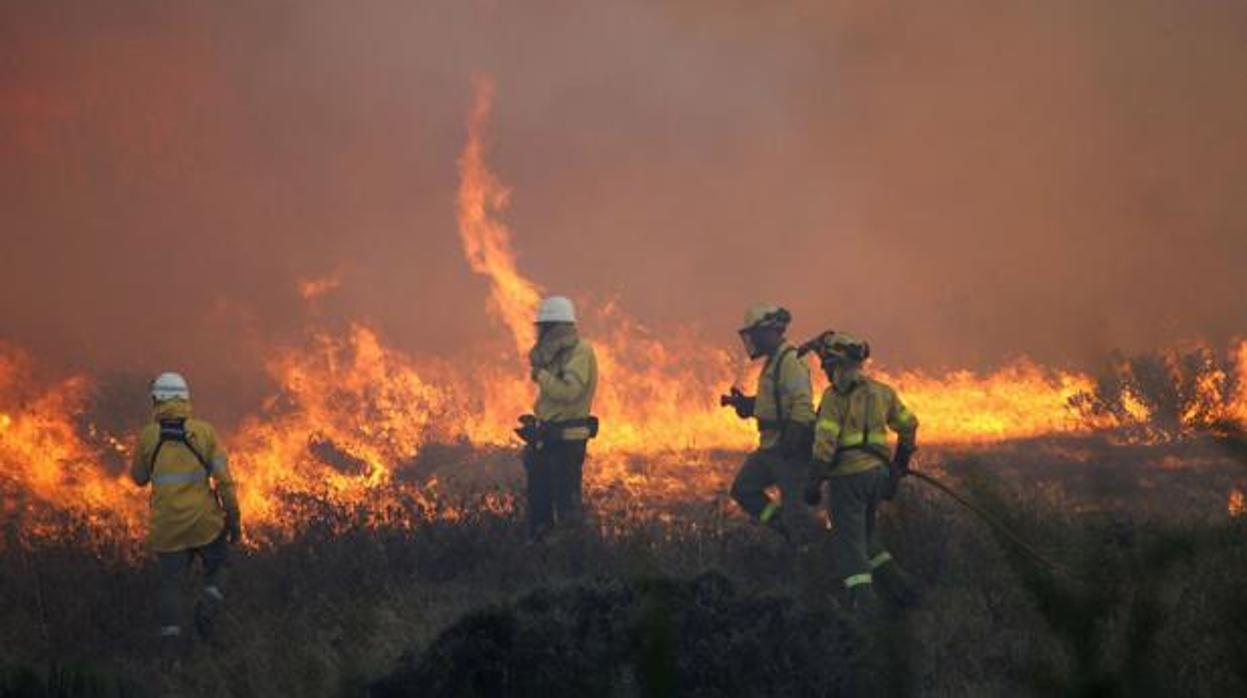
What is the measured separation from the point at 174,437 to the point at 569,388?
10.6ft

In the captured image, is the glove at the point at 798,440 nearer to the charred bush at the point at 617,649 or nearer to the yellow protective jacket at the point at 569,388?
the yellow protective jacket at the point at 569,388

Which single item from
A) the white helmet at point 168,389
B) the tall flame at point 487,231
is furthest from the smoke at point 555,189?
the white helmet at point 168,389

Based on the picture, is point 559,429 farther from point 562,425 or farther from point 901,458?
point 901,458

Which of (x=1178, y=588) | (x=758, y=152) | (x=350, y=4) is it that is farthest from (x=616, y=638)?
(x=758, y=152)

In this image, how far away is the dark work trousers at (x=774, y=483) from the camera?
891cm

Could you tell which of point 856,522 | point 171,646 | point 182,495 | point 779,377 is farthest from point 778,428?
point 171,646

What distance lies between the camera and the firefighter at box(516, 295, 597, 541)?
9.94 metres

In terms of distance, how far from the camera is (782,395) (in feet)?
29.3

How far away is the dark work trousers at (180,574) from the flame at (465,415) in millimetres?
1580

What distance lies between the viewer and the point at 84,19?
66.6ft

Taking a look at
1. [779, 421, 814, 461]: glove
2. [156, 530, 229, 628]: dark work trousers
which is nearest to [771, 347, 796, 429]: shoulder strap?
[779, 421, 814, 461]: glove

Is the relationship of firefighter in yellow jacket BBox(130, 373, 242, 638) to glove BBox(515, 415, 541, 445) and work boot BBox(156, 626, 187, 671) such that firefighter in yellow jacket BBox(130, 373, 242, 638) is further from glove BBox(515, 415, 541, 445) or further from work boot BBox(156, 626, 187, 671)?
glove BBox(515, 415, 541, 445)

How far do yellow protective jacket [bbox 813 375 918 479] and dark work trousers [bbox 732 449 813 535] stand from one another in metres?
1.08

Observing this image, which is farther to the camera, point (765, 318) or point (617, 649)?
point (765, 318)
